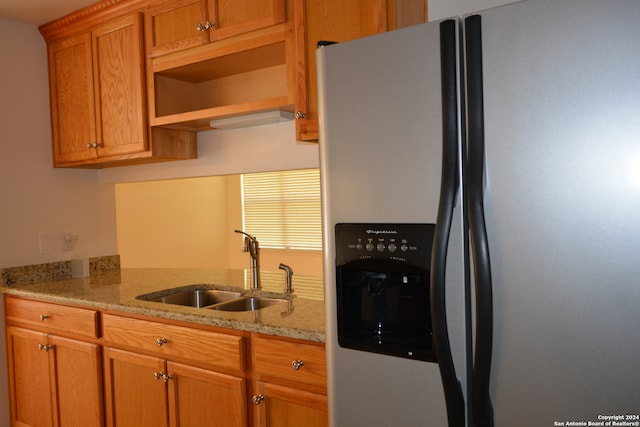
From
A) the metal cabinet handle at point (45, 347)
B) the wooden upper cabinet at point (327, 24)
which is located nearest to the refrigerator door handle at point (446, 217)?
the wooden upper cabinet at point (327, 24)

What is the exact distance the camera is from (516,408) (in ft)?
3.56

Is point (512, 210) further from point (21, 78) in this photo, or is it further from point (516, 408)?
point (21, 78)

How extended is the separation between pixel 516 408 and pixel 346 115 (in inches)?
30.9

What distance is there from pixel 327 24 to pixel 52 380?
218 cm

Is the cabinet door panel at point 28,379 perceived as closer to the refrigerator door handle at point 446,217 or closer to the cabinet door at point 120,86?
the cabinet door at point 120,86

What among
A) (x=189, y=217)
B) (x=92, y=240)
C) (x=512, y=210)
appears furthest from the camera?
(x=189, y=217)

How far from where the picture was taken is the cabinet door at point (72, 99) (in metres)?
2.81

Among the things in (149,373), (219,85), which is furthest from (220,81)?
(149,373)

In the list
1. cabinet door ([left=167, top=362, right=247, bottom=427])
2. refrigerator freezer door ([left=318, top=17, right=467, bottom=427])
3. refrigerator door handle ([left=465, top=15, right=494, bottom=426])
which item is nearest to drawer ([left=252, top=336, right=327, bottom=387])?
cabinet door ([left=167, top=362, right=247, bottom=427])

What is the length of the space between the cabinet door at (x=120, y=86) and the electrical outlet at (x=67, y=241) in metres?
0.69

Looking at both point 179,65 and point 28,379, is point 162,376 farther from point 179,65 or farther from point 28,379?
point 179,65

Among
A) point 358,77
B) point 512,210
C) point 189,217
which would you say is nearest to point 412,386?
point 512,210

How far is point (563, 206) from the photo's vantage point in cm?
101

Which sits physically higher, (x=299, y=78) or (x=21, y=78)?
(x=21, y=78)
